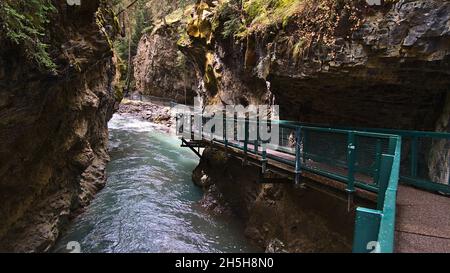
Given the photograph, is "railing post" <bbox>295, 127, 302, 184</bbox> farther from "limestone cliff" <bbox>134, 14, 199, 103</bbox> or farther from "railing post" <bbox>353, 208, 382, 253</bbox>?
"limestone cliff" <bbox>134, 14, 199, 103</bbox>

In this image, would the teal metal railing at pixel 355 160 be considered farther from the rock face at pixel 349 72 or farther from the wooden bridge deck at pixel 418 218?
the rock face at pixel 349 72

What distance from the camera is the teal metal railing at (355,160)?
2.84 m

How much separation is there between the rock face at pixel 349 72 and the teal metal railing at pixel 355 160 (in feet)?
5.17

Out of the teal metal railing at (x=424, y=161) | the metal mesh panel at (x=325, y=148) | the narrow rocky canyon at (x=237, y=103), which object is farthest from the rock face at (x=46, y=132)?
the teal metal railing at (x=424, y=161)

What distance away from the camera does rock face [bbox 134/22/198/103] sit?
44781 millimetres

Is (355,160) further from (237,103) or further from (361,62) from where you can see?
(237,103)

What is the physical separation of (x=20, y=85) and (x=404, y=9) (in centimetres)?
852

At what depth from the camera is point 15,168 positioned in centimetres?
854

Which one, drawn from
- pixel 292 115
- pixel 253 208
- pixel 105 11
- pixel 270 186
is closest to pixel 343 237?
pixel 270 186

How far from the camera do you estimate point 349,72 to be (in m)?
8.46

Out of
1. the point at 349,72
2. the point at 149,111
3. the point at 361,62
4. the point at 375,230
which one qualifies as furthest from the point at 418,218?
the point at 149,111

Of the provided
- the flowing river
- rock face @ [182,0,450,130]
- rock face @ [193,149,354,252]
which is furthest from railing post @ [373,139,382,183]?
the flowing river

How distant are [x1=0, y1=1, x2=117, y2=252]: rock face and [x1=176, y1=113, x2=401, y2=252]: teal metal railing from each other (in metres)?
5.69
